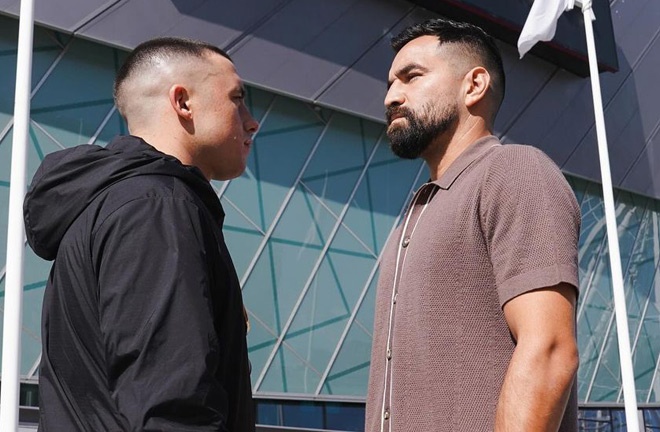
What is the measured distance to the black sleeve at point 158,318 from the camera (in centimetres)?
214

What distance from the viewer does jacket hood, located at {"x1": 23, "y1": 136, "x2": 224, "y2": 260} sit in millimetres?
2490

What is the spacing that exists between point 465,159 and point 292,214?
11.9m

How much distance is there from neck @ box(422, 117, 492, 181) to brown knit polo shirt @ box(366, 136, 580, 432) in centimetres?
25

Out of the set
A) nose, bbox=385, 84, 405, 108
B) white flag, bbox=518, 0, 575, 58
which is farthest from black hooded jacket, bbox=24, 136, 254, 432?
white flag, bbox=518, 0, 575, 58

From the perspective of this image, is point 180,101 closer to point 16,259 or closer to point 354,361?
point 16,259

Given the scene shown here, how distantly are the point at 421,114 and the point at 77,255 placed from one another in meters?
1.43

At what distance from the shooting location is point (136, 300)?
2.25m

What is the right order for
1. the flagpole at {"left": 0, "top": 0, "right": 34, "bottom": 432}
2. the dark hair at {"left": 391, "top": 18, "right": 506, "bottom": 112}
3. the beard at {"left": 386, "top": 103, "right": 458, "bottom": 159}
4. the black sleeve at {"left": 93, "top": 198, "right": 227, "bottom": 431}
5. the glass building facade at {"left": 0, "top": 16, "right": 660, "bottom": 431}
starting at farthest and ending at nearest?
the glass building facade at {"left": 0, "top": 16, "right": 660, "bottom": 431} → the flagpole at {"left": 0, "top": 0, "right": 34, "bottom": 432} → the dark hair at {"left": 391, "top": 18, "right": 506, "bottom": 112} → the beard at {"left": 386, "top": 103, "right": 458, "bottom": 159} → the black sleeve at {"left": 93, "top": 198, "right": 227, "bottom": 431}

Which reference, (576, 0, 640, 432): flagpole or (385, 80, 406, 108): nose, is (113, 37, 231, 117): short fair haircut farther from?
(576, 0, 640, 432): flagpole

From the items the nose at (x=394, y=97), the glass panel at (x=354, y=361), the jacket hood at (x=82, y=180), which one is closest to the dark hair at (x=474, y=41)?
the nose at (x=394, y=97)

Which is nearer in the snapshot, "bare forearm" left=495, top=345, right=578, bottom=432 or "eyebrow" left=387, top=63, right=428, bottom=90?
"bare forearm" left=495, top=345, right=578, bottom=432

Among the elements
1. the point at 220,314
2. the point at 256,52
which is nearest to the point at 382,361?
the point at 220,314

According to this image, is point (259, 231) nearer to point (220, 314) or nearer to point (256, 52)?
point (256, 52)

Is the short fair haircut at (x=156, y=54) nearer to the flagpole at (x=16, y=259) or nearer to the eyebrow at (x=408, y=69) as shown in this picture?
the eyebrow at (x=408, y=69)
